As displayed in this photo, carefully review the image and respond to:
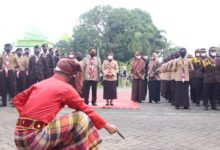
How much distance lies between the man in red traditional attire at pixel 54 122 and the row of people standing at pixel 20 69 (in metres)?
9.31

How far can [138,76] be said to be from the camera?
1645 cm

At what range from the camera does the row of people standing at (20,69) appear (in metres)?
14.1

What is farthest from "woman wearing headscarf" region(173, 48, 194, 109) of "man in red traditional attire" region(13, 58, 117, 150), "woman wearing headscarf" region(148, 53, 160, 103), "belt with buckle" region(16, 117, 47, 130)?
"belt with buckle" region(16, 117, 47, 130)

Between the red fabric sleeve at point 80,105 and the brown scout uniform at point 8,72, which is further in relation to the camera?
the brown scout uniform at point 8,72

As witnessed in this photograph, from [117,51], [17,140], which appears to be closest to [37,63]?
[17,140]

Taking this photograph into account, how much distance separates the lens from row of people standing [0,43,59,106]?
1413 cm

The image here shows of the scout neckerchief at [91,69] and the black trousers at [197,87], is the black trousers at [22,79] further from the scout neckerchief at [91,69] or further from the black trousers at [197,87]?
the black trousers at [197,87]

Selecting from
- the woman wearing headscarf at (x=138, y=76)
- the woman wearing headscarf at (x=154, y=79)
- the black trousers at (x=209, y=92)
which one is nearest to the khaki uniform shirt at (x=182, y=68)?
the black trousers at (x=209, y=92)

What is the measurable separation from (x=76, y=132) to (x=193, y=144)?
3.46m

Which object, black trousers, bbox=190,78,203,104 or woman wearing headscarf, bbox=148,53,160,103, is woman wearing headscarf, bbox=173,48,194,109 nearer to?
black trousers, bbox=190,78,203,104

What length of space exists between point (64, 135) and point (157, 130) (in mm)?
4764

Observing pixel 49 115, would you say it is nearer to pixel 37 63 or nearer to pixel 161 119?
pixel 161 119

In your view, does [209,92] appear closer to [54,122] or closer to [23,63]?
[23,63]

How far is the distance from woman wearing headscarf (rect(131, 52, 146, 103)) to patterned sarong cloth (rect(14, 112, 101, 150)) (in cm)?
1128
